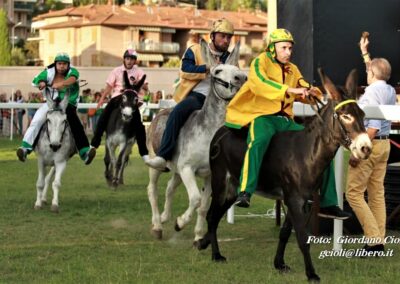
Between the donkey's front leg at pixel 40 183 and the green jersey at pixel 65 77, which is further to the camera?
the donkey's front leg at pixel 40 183

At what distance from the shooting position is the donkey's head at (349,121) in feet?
28.6

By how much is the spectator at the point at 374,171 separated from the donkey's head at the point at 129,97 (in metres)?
7.27

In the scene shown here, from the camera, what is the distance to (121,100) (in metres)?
18.1

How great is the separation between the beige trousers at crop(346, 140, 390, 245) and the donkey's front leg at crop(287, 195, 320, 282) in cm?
151

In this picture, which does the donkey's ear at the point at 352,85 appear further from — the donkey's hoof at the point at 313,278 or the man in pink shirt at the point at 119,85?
the man in pink shirt at the point at 119,85

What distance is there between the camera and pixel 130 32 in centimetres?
13138

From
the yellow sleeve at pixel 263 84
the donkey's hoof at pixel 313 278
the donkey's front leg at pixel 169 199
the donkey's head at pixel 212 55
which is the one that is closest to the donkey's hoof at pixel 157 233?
the donkey's front leg at pixel 169 199

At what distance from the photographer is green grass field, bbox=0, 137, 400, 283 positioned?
920 cm

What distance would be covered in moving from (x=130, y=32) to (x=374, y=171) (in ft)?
400

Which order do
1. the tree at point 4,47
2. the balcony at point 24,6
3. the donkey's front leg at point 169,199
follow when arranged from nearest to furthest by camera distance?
the donkey's front leg at point 169,199, the tree at point 4,47, the balcony at point 24,6

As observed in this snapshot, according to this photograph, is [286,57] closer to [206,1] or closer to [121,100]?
[121,100]

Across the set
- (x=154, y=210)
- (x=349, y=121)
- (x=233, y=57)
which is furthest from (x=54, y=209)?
(x=349, y=121)

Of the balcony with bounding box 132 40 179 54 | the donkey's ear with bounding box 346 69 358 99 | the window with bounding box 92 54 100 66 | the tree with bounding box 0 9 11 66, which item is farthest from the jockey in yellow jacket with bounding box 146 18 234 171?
the window with bounding box 92 54 100 66

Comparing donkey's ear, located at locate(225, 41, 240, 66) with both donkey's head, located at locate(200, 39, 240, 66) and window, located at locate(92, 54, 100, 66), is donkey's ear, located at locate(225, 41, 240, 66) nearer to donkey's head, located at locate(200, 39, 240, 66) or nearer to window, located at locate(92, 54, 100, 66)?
donkey's head, located at locate(200, 39, 240, 66)
